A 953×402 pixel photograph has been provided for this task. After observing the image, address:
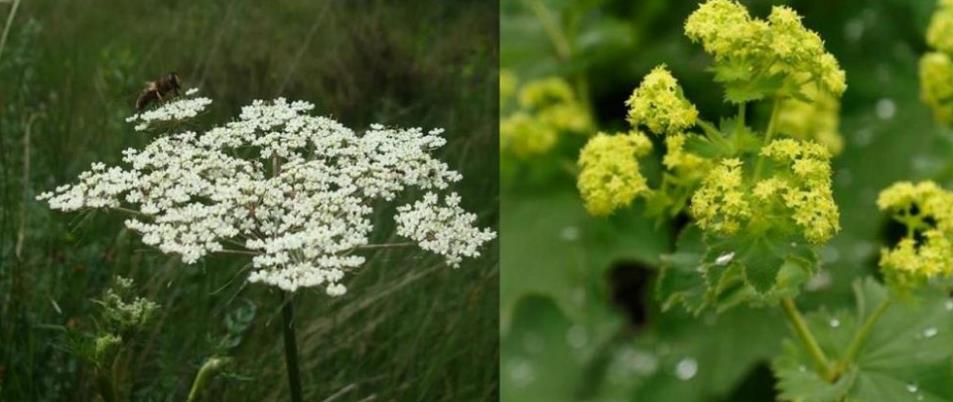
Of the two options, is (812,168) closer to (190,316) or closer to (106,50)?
(190,316)

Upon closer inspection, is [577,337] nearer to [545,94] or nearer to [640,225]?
[640,225]

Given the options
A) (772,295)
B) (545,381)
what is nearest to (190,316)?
(772,295)

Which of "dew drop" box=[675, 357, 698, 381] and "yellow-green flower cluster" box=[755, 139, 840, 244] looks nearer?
"yellow-green flower cluster" box=[755, 139, 840, 244]

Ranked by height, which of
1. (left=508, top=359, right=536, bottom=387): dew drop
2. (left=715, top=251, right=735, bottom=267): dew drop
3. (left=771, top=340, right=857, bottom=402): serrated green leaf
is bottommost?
(left=771, top=340, right=857, bottom=402): serrated green leaf

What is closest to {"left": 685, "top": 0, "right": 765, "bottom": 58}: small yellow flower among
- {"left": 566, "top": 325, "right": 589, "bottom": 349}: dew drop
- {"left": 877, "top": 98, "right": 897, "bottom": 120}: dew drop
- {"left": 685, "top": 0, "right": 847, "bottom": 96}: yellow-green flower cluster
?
{"left": 685, "top": 0, "right": 847, "bottom": 96}: yellow-green flower cluster

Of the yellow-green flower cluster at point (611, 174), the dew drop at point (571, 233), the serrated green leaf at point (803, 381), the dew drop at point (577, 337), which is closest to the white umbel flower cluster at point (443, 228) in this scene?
the yellow-green flower cluster at point (611, 174)

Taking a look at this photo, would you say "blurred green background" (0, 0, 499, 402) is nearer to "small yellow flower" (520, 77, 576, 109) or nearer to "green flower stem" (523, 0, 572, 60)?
"small yellow flower" (520, 77, 576, 109)

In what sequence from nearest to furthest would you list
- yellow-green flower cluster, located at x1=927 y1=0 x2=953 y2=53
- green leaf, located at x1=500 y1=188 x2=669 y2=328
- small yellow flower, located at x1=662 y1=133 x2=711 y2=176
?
small yellow flower, located at x1=662 y1=133 x2=711 y2=176 → yellow-green flower cluster, located at x1=927 y1=0 x2=953 y2=53 → green leaf, located at x1=500 y1=188 x2=669 y2=328

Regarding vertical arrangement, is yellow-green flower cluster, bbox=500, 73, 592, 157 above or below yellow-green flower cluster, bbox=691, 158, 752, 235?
above
